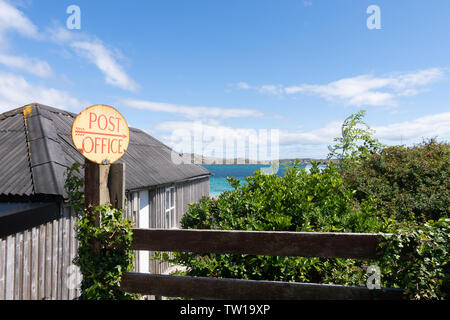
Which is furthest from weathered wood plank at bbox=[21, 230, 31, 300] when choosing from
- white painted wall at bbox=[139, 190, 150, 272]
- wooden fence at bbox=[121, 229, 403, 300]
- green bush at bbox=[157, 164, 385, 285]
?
white painted wall at bbox=[139, 190, 150, 272]

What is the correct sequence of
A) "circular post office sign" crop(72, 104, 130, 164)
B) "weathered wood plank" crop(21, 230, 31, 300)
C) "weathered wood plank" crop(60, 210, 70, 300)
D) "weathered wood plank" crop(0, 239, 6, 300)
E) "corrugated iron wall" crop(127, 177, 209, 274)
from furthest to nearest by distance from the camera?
"corrugated iron wall" crop(127, 177, 209, 274) → "weathered wood plank" crop(60, 210, 70, 300) → "weathered wood plank" crop(21, 230, 31, 300) → "weathered wood plank" crop(0, 239, 6, 300) → "circular post office sign" crop(72, 104, 130, 164)

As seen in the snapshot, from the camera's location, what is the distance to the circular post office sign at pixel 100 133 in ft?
8.70

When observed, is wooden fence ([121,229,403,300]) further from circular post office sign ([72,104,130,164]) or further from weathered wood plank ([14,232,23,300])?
weathered wood plank ([14,232,23,300])

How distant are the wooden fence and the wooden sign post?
50 cm

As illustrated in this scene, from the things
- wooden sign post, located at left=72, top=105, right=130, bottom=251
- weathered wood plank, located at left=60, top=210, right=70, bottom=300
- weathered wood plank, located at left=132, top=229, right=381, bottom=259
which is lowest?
weathered wood plank, located at left=60, top=210, right=70, bottom=300

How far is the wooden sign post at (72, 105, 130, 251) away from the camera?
8.82 feet

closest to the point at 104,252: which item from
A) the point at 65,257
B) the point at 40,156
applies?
the point at 65,257

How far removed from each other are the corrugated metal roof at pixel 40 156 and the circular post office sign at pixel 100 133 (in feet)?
5.42

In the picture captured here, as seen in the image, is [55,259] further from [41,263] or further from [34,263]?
[34,263]

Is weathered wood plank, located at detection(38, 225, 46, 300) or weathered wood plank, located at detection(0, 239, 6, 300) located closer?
weathered wood plank, located at detection(0, 239, 6, 300)

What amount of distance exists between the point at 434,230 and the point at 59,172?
494cm

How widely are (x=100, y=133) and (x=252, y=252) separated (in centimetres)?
193
